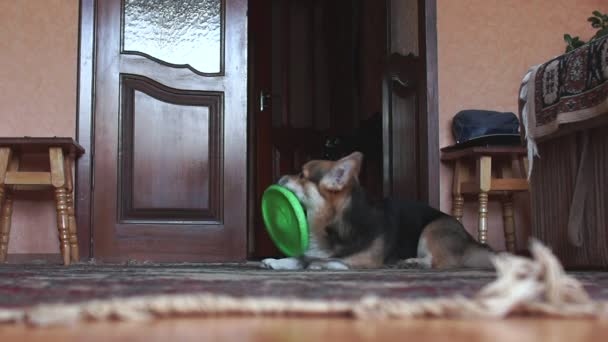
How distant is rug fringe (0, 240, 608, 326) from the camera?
2.38 feet

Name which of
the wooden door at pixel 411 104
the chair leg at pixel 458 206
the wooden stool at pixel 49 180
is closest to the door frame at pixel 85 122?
the wooden stool at pixel 49 180

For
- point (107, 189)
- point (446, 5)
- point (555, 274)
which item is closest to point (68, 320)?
point (555, 274)

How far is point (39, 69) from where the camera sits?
3.72 meters

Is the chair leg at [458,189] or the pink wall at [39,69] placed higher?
the pink wall at [39,69]

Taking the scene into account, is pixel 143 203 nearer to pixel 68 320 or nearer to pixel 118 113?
pixel 118 113

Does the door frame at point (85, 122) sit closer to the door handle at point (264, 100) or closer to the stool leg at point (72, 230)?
the stool leg at point (72, 230)

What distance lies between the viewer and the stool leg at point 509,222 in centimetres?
370

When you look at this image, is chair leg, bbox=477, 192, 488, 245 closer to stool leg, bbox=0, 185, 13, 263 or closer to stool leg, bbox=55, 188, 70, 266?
stool leg, bbox=55, 188, 70, 266

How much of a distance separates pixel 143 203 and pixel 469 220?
181 centimetres

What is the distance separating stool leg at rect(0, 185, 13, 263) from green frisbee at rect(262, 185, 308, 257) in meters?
1.47

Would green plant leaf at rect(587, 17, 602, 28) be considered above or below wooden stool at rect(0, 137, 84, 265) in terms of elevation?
above

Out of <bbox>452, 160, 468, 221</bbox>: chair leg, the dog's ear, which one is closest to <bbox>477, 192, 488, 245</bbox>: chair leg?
<bbox>452, 160, 468, 221</bbox>: chair leg

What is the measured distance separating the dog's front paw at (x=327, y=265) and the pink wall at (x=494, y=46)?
5.47 ft

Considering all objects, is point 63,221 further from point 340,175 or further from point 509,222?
point 509,222
